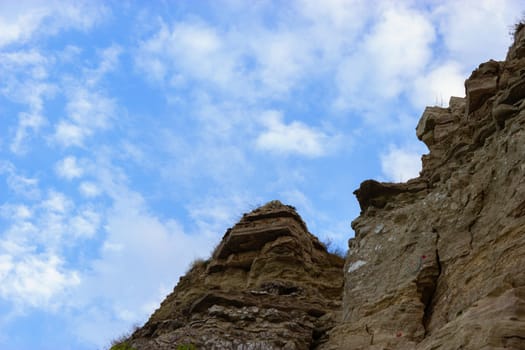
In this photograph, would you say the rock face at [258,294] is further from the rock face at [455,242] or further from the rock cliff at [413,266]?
the rock face at [455,242]

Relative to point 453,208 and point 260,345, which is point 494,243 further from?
point 260,345

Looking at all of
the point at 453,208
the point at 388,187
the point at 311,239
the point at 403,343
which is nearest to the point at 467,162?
the point at 453,208

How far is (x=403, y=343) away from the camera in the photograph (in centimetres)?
1091

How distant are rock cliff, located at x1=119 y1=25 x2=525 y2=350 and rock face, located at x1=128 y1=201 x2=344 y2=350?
0.04m

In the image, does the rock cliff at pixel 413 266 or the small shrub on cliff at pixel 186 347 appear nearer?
the rock cliff at pixel 413 266

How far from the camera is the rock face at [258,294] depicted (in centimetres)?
1374

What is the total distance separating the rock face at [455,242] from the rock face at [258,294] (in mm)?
1255

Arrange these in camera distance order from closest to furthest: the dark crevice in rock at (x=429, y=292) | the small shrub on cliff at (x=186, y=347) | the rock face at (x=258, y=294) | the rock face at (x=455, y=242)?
the rock face at (x=455, y=242)
the dark crevice in rock at (x=429, y=292)
the small shrub on cliff at (x=186, y=347)
the rock face at (x=258, y=294)

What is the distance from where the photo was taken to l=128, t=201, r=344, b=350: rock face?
1374 centimetres

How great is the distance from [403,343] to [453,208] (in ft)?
9.52

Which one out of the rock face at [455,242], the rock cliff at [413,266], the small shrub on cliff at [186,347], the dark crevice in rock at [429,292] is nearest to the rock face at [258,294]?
the rock cliff at [413,266]

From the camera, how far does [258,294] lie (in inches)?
607

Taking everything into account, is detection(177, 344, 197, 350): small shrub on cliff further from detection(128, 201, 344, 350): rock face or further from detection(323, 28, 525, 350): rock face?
detection(323, 28, 525, 350): rock face

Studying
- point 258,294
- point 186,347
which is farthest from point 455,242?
point 186,347
